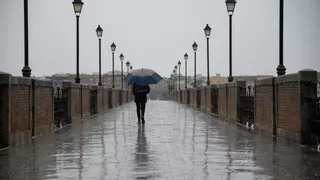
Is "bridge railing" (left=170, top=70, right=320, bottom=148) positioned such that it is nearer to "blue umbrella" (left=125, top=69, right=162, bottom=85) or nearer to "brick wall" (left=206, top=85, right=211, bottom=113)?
"blue umbrella" (left=125, top=69, right=162, bottom=85)

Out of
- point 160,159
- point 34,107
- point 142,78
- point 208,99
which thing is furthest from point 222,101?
point 160,159

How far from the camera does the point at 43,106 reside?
16.3 meters

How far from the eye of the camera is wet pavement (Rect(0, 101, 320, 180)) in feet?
26.3

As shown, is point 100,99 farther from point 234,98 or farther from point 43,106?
point 43,106


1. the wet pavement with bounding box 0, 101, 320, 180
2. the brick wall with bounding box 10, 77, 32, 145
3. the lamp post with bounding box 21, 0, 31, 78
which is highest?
the lamp post with bounding box 21, 0, 31, 78

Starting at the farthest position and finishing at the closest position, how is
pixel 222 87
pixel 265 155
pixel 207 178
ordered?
1. pixel 222 87
2. pixel 265 155
3. pixel 207 178

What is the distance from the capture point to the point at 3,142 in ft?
38.6

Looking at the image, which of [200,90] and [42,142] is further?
[200,90]

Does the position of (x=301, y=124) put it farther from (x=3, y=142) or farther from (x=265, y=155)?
(x=3, y=142)

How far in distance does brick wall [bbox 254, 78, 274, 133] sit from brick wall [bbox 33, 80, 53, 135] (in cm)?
721

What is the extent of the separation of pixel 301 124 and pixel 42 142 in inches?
268

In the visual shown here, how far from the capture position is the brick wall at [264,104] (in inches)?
607

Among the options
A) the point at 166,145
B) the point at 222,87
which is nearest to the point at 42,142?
the point at 166,145

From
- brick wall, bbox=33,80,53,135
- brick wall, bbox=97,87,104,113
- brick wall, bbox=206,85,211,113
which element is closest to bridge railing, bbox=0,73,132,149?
brick wall, bbox=33,80,53,135
